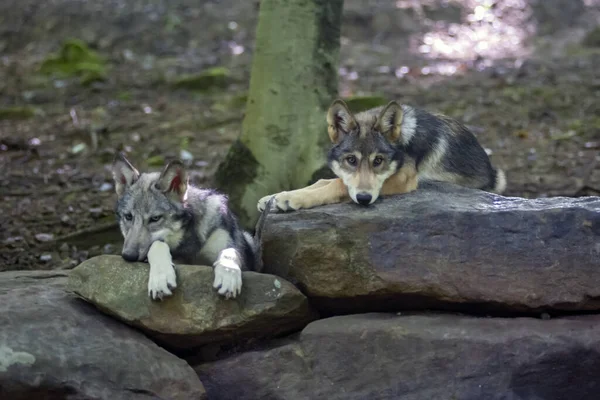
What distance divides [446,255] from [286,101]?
3.18 metres

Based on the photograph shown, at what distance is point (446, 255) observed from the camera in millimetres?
6074

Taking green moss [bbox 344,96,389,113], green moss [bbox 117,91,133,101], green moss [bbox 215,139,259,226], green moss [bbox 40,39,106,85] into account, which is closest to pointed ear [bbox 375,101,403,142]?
green moss [bbox 215,139,259,226]

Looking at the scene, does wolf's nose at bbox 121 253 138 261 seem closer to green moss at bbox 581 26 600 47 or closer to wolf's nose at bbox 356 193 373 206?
wolf's nose at bbox 356 193 373 206

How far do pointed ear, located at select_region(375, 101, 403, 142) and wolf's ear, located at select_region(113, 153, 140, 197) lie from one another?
6.83 feet

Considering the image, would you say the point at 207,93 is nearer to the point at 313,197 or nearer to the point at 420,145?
the point at 420,145

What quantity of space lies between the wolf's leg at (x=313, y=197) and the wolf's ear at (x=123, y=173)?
3.99 feet

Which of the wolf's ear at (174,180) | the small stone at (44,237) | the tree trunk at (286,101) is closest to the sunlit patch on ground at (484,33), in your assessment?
the tree trunk at (286,101)

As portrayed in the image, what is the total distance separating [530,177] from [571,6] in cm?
1019

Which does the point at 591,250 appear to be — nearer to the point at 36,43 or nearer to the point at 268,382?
the point at 268,382

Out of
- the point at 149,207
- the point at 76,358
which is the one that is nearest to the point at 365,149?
the point at 149,207

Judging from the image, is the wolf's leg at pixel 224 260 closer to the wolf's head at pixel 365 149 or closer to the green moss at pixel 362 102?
the wolf's head at pixel 365 149

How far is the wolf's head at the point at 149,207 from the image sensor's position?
20.1ft

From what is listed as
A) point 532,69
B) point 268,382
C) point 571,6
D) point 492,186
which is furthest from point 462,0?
point 268,382

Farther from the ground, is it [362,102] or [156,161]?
[362,102]
